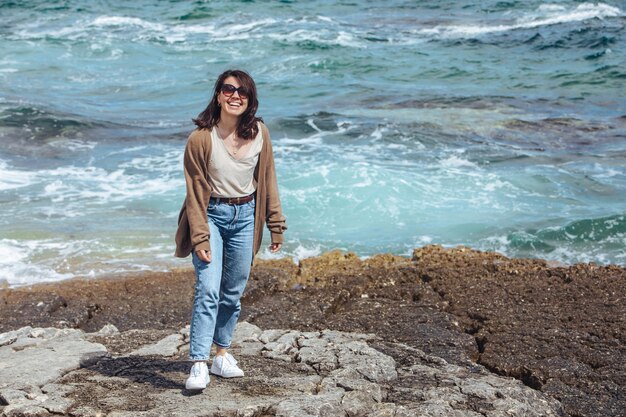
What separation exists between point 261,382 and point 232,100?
1.58m

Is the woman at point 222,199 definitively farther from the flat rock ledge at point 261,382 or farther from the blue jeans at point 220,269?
the flat rock ledge at point 261,382

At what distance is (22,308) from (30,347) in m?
1.63

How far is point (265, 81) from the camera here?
73.8 feet

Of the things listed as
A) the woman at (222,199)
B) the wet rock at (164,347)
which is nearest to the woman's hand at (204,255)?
the woman at (222,199)

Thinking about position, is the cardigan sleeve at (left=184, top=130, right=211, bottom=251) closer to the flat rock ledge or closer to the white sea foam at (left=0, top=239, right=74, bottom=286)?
the flat rock ledge

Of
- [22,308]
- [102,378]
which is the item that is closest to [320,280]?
[22,308]

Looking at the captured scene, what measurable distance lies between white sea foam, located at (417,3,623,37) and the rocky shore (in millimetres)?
22169

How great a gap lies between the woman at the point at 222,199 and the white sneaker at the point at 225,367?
0.72ft

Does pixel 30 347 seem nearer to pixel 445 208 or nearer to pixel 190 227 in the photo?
pixel 190 227

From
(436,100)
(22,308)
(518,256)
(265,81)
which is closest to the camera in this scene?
(22,308)

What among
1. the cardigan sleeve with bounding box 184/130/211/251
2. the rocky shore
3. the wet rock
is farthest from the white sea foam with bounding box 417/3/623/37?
the cardigan sleeve with bounding box 184/130/211/251

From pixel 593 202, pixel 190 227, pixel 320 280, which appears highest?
pixel 190 227

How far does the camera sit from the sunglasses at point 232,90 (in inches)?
195

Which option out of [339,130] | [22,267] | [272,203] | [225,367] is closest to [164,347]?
Answer: [225,367]
